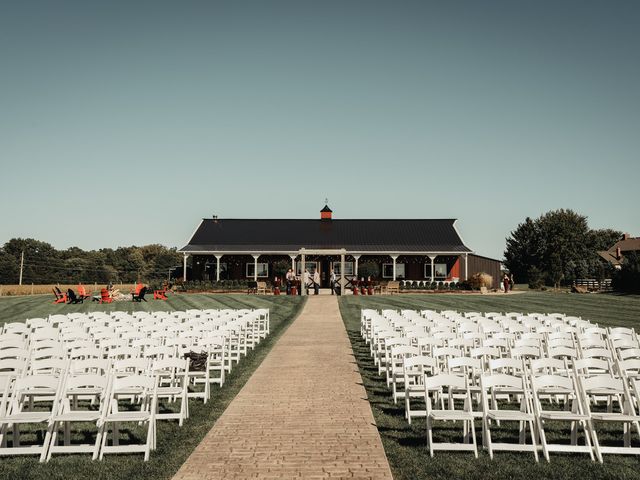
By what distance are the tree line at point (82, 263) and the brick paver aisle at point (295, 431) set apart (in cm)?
5472

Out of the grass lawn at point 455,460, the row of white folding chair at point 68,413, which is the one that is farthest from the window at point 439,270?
the row of white folding chair at point 68,413

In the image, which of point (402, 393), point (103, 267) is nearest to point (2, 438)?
point (402, 393)

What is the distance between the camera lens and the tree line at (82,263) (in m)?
64.8

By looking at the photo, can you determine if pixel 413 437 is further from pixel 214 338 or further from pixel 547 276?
pixel 547 276

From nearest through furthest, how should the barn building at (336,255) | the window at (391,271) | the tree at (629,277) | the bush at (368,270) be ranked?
the tree at (629,277) < the bush at (368,270) < the barn building at (336,255) < the window at (391,271)

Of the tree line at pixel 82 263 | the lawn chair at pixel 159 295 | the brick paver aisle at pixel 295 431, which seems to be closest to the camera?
the brick paver aisle at pixel 295 431

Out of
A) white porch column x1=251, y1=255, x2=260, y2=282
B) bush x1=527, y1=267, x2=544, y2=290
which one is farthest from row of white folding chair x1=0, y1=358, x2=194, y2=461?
bush x1=527, y1=267, x2=544, y2=290

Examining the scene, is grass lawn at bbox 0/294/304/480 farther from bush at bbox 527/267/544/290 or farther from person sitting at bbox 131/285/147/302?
bush at bbox 527/267/544/290

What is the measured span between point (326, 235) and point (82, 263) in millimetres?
48235

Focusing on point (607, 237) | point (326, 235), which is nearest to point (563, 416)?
point (326, 235)

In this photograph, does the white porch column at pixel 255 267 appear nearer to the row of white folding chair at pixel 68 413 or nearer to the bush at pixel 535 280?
the bush at pixel 535 280

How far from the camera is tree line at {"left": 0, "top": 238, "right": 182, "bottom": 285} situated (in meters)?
64.8

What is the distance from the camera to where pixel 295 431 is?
7652mm

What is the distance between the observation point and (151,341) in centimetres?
1085
